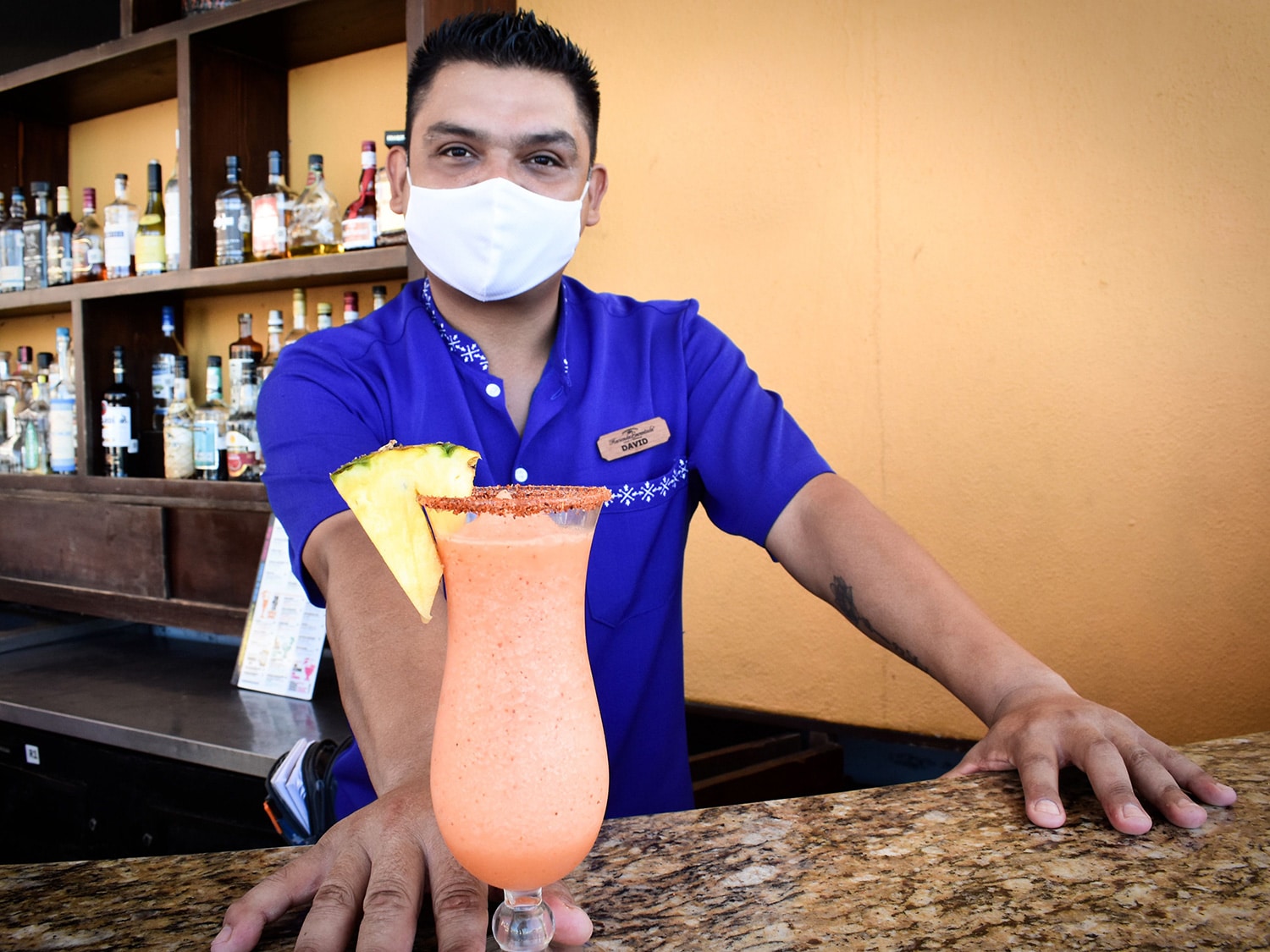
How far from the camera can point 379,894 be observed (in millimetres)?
599

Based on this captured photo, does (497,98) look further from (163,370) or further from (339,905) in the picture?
(163,370)

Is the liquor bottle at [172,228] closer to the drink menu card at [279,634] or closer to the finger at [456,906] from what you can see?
the drink menu card at [279,634]

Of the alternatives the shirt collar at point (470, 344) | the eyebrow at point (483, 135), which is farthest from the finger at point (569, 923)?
the eyebrow at point (483, 135)

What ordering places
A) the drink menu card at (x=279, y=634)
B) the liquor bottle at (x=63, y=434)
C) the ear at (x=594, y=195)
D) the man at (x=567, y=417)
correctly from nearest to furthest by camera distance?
the man at (x=567, y=417)
the ear at (x=594, y=195)
the drink menu card at (x=279, y=634)
the liquor bottle at (x=63, y=434)

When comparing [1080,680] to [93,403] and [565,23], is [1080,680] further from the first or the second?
[93,403]

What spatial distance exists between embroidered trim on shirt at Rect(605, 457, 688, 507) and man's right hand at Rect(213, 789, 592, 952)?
2.46 feet

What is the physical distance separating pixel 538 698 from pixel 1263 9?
2.01 m

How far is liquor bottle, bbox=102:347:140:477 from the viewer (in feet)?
8.14

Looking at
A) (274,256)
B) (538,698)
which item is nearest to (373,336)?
(538,698)

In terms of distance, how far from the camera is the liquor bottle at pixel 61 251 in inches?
105

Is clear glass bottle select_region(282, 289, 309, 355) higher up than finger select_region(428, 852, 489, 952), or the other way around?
clear glass bottle select_region(282, 289, 309, 355)

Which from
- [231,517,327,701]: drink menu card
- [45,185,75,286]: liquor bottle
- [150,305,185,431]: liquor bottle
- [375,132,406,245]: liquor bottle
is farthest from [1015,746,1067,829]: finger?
[45,185,75,286]: liquor bottle

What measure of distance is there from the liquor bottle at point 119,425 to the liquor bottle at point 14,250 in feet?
1.68

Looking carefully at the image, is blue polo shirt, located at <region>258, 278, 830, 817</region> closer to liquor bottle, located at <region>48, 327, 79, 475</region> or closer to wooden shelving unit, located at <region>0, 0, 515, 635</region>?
wooden shelving unit, located at <region>0, 0, 515, 635</region>
